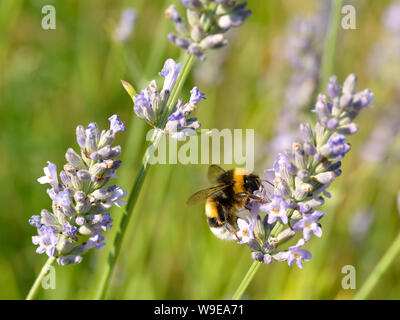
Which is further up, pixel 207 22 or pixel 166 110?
pixel 207 22

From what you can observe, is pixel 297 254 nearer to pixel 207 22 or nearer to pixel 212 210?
pixel 212 210

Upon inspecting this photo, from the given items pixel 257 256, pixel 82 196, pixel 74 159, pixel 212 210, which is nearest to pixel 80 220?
pixel 82 196

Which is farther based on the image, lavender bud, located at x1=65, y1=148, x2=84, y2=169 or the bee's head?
the bee's head

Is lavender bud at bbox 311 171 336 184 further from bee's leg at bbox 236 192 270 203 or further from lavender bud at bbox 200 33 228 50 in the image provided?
lavender bud at bbox 200 33 228 50

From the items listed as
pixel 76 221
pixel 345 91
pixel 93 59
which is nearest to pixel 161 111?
pixel 76 221

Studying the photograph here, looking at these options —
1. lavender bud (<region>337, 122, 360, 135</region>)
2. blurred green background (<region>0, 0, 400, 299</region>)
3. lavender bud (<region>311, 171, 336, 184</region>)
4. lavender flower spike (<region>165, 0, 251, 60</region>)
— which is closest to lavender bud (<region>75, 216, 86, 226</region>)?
lavender flower spike (<region>165, 0, 251, 60</region>)
